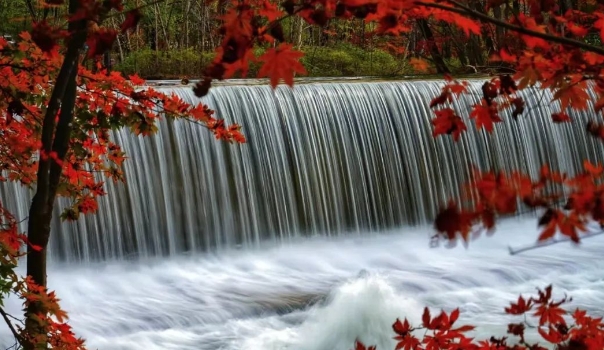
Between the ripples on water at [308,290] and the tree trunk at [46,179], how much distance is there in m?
3.26

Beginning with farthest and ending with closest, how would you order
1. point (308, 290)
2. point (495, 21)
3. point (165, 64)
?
point (165, 64)
point (308, 290)
point (495, 21)

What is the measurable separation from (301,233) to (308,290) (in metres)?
1.64

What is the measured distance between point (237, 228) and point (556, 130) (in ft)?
15.6

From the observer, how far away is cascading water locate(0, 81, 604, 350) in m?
6.85

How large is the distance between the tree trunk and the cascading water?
3.23 metres

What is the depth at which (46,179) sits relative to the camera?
3.04m

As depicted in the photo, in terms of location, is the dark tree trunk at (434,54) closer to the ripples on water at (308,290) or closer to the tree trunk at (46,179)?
the tree trunk at (46,179)

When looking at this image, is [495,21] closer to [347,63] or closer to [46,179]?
[46,179]

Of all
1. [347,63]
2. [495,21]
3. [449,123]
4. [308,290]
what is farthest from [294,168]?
[495,21]

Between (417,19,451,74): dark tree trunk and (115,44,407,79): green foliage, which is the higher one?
(115,44,407,79): green foliage

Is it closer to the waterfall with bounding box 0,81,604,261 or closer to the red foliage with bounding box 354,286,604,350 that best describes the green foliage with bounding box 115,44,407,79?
the waterfall with bounding box 0,81,604,261

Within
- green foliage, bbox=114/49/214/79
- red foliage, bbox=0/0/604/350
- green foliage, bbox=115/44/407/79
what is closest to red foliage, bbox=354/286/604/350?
red foliage, bbox=0/0/604/350

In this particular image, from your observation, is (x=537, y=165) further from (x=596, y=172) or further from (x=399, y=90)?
(x=596, y=172)

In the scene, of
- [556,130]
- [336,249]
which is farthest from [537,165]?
[336,249]
